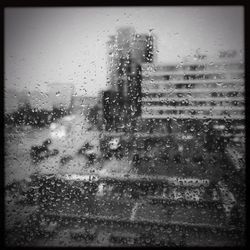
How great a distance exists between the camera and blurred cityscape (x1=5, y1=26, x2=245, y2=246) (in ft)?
4.67

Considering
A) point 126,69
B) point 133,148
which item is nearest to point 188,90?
point 126,69

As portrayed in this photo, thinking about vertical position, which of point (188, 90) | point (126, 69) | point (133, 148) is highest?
point (126, 69)

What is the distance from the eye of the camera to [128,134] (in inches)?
59.2

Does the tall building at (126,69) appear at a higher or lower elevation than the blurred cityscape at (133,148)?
higher

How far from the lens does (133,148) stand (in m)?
1.55

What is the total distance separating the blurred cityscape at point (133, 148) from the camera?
4.67 feet

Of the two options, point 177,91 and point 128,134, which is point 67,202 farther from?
point 177,91

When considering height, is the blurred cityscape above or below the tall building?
below

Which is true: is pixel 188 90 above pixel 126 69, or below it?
below

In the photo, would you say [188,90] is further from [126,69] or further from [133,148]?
[133,148]

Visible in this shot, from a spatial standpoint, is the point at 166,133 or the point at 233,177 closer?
the point at 233,177

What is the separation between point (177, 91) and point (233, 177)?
26.5 inches
